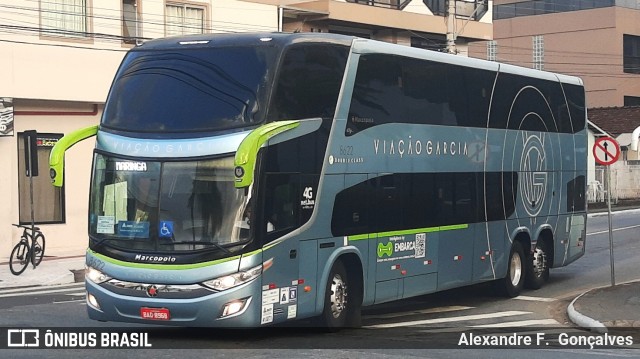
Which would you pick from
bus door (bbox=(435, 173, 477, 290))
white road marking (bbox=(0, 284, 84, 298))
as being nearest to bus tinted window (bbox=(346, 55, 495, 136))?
bus door (bbox=(435, 173, 477, 290))

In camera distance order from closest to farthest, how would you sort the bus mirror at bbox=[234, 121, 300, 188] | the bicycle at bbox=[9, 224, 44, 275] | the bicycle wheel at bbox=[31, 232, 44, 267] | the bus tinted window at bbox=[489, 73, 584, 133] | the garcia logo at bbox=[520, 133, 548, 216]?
the bus mirror at bbox=[234, 121, 300, 188]
the bus tinted window at bbox=[489, 73, 584, 133]
the garcia logo at bbox=[520, 133, 548, 216]
the bicycle at bbox=[9, 224, 44, 275]
the bicycle wheel at bbox=[31, 232, 44, 267]

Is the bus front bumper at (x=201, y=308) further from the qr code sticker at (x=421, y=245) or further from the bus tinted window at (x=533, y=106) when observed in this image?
the bus tinted window at (x=533, y=106)

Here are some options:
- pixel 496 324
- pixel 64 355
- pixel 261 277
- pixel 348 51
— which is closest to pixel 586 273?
pixel 496 324

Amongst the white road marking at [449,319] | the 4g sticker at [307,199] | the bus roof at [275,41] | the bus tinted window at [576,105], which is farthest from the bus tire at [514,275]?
the 4g sticker at [307,199]

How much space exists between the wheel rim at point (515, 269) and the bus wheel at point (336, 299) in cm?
584

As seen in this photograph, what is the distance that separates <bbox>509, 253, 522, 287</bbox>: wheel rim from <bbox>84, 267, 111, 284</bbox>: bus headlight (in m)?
8.80

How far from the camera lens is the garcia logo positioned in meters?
19.5

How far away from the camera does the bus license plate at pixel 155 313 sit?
12266 millimetres

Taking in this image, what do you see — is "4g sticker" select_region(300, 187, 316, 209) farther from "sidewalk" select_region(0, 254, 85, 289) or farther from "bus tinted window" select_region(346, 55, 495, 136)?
"sidewalk" select_region(0, 254, 85, 289)

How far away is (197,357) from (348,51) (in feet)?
15.9

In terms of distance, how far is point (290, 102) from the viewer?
43.1 feet

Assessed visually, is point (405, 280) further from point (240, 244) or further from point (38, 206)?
point (38, 206)

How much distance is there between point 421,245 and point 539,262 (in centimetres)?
522

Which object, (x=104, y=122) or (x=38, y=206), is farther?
(x=38, y=206)
